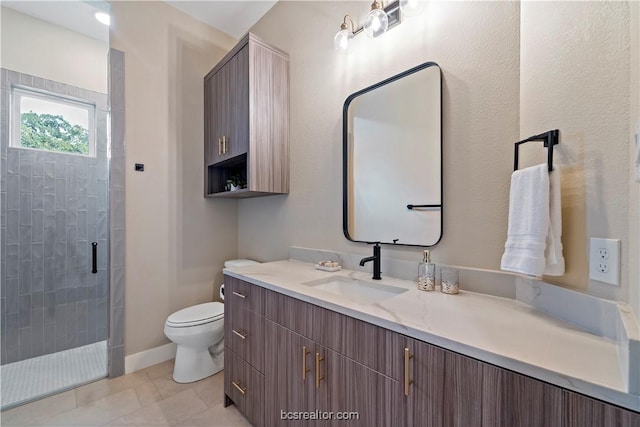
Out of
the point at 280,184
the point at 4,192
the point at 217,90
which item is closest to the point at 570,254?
the point at 280,184

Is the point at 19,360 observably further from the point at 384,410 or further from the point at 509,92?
the point at 509,92

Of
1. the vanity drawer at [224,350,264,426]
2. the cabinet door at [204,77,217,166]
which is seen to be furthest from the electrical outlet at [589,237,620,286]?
the cabinet door at [204,77,217,166]

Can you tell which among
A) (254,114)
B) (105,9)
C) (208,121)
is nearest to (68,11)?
(105,9)

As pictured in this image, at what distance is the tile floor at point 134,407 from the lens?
1559mm

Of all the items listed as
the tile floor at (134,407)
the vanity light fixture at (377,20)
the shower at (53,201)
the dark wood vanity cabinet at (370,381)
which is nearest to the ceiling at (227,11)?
the shower at (53,201)

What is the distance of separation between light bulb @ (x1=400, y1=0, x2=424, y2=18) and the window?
9.40ft

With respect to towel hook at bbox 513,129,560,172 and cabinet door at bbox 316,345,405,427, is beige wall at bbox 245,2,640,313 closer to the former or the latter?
towel hook at bbox 513,129,560,172

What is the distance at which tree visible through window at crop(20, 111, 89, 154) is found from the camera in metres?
2.30

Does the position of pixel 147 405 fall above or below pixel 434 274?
below

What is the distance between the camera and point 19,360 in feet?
7.14

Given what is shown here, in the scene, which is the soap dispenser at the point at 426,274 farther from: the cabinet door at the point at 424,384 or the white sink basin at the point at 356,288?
the cabinet door at the point at 424,384

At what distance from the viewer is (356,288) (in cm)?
146

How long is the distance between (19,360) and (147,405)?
1406mm

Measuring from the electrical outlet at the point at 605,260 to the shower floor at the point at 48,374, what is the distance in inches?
113
